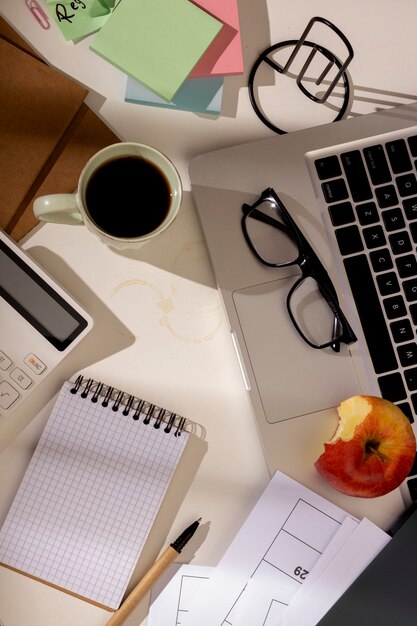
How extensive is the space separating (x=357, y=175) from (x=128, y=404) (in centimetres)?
39

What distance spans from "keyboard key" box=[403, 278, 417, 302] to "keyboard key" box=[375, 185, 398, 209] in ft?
0.31

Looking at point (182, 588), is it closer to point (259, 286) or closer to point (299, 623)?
point (299, 623)

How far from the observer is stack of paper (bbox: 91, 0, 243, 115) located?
31.2 inches

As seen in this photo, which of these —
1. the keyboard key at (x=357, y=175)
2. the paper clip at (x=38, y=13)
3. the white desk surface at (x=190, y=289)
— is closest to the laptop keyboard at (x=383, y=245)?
the keyboard key at (x=357, y=175)

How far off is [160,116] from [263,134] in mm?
130

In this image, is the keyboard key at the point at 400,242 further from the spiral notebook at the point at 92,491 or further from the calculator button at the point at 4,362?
the calculator button at the point at 4,362

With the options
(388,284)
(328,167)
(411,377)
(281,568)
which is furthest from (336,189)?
(281,568)

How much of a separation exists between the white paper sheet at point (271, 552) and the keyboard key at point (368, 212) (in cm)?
34

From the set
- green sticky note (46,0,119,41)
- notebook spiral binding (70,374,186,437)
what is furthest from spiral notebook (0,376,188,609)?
green sticky note (46,0,119,41)

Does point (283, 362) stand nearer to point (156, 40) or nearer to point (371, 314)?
point (371, 314)

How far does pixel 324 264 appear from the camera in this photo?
32.0 inches

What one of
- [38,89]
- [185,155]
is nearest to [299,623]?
[185,155]

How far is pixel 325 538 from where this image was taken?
32.4 inches

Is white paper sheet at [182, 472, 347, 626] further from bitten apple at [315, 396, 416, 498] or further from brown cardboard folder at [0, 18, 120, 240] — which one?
brown cardboard folder at [0, 18, 120, 240]
